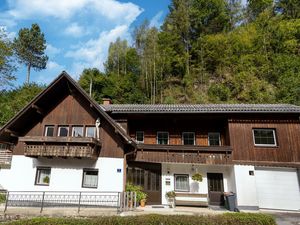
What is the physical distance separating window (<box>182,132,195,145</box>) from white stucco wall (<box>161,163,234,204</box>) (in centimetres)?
156

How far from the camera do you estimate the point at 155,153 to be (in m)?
13.4

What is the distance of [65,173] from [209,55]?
25785 millimetres

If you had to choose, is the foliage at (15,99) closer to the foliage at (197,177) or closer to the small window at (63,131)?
the small window at (63,131)

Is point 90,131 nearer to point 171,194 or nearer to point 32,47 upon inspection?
point 171,194

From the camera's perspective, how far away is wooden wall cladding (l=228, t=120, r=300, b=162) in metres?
12.6

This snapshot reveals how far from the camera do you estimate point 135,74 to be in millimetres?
34438

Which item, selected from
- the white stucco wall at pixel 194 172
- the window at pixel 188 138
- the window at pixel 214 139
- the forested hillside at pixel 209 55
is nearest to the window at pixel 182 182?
the white stucco wall at pixel 194 172

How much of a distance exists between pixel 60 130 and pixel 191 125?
8.73m

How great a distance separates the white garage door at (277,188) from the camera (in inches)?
493

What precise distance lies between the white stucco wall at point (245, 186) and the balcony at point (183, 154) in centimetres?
80

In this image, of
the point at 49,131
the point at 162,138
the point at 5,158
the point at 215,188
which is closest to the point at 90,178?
the point at 49,131

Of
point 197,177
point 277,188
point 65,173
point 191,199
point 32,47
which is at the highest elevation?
point 32,47

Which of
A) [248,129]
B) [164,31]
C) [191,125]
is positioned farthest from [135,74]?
[248,129]

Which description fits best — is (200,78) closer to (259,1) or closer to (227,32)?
(227,32)
